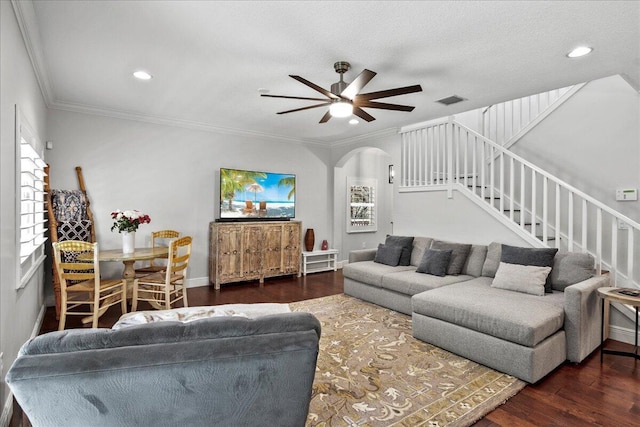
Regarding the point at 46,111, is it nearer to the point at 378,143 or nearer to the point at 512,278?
the point at 378,143

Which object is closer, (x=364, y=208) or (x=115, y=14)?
(x=115, y=14)

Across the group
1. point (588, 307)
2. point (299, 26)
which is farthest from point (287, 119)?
point (588, 307)

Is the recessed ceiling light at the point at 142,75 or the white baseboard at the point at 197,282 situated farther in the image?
the white baseboard at the point at 197,282

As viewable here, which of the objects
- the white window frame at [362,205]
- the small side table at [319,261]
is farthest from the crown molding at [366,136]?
the small side table at [319,261]

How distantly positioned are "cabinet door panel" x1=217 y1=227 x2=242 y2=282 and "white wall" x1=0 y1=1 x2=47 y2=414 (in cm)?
265

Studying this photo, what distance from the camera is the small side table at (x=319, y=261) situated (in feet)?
21.0

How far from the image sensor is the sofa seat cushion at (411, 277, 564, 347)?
2510 millimetres

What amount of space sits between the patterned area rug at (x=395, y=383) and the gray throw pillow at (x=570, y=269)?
1295 mm

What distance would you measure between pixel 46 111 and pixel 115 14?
2.80 m

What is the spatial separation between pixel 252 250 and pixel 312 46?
3.64 m

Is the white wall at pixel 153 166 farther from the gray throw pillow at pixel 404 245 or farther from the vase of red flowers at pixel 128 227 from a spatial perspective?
the gray throw pillow at pixel 404 245

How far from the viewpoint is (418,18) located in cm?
240

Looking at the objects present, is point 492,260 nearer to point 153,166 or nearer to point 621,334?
point 621,334

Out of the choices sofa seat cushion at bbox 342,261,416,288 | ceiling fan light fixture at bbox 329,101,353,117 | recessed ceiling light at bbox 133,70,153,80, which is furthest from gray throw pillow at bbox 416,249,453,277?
recessed ceiling light at bbox 133,70,153,80
